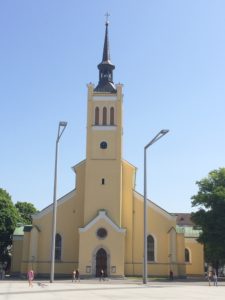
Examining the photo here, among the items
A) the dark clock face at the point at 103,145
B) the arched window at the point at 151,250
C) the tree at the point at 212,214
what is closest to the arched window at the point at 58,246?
the arched window at the point at 151,250

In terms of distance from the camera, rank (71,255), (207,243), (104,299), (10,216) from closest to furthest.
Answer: (104,299) < (207,243) < (71,255) < (10,216)

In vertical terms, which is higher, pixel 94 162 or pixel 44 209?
pixel 94 162

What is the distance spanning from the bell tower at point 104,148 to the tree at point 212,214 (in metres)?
8.34

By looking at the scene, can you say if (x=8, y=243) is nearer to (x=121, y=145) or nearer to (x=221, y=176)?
(x=121, y=145)

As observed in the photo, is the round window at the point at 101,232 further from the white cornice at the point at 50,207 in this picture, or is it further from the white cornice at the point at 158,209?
the white cornice at the point at 50,207

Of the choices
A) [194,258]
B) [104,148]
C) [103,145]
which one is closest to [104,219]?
[104,148]

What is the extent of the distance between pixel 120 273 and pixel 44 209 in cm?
1077

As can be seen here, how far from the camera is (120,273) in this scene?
148 feet

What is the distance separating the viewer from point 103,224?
151ft

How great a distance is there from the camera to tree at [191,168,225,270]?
4412 centimetres

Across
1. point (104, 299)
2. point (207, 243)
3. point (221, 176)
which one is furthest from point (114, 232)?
point (104, 299)

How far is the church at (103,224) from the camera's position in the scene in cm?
4581

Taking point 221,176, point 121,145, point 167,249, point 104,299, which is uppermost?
point 121,145

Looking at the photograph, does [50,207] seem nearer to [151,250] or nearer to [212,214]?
Result: [151,250]
